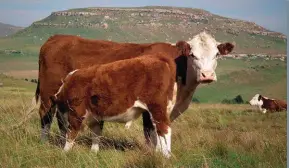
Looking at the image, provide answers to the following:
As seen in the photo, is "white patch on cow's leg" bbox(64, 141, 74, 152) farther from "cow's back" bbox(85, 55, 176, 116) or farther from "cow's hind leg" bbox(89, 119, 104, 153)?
"cow's back" bbox(85, 55, 176, 116)

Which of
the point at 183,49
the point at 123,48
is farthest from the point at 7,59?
the point at 183,49

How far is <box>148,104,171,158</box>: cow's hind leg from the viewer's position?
4.50 metres

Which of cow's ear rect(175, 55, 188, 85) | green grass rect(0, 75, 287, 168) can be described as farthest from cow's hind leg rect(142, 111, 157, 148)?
cow's ear rect(175, 55, 188, 85)

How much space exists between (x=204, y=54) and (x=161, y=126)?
34.3 inches

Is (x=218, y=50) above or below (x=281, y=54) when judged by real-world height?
above

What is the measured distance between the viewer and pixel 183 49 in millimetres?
4832

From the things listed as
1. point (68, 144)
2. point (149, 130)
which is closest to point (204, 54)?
point (149, 130)

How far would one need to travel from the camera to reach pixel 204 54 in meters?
4.72

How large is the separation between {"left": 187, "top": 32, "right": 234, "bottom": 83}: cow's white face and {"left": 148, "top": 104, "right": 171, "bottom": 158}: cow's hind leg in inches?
20.3

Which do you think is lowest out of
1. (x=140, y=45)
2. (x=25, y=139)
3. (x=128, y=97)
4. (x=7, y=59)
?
(x=7, y=59)

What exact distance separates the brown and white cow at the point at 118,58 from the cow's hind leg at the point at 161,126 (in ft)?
1.36

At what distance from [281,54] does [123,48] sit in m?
12.4

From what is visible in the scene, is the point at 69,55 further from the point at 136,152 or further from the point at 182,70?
the point at 136,152

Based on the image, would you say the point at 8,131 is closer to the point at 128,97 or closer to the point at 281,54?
the point at 128,97
